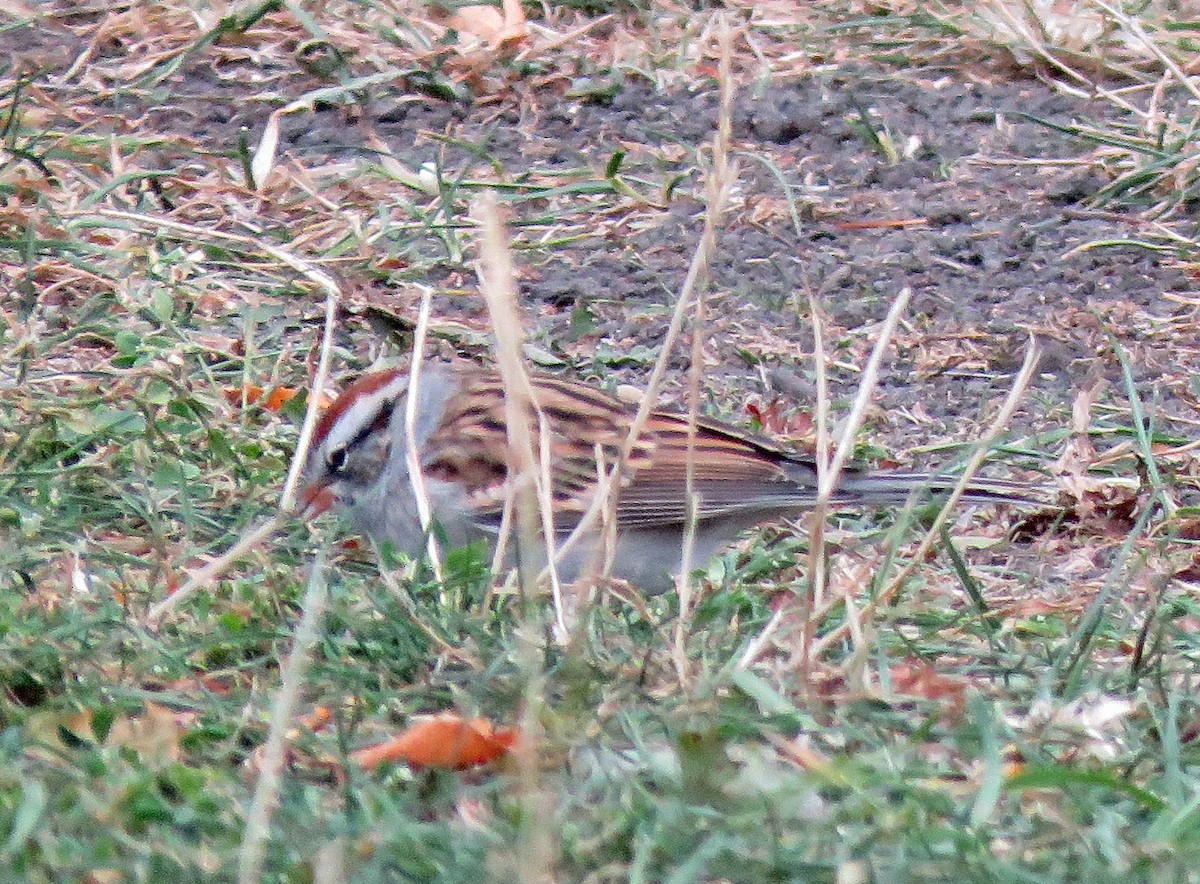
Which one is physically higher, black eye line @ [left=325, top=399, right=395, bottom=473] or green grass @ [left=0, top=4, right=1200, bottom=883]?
green grass @ [left=0, top=4, right=1200, bottom=883]

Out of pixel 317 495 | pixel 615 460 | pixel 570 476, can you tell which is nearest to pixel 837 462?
pixel 615 460

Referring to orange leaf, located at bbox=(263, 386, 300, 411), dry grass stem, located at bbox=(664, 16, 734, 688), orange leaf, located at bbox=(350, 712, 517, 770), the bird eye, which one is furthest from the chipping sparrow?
orange leaf, located at bbox=(350, 712, 517, 770)

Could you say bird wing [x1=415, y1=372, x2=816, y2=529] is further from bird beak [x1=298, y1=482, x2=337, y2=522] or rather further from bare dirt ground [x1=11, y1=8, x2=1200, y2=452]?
bare dirt ground [x1=11, y1=8, x2=1200, y2=452]

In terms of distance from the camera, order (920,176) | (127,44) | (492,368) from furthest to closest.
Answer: (127,44), (920,176), (492,368)

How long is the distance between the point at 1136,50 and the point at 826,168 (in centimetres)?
125

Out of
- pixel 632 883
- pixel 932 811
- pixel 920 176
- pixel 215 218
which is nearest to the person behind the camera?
pixel 632 883

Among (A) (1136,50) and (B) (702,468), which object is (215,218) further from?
(A) (1136,50)

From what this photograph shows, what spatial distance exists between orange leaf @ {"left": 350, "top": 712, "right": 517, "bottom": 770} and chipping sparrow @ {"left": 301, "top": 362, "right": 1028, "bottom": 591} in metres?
1.57

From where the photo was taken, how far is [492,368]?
499 centimetres

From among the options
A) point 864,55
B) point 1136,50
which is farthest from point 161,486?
Result: point 1136,50

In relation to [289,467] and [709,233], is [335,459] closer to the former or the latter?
[289,467]

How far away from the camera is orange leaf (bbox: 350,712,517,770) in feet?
8.48

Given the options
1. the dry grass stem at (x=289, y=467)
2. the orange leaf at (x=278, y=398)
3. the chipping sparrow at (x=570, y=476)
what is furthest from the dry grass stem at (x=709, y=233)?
the orange leaf at (x=278, y=398)

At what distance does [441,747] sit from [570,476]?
187 centimetres
